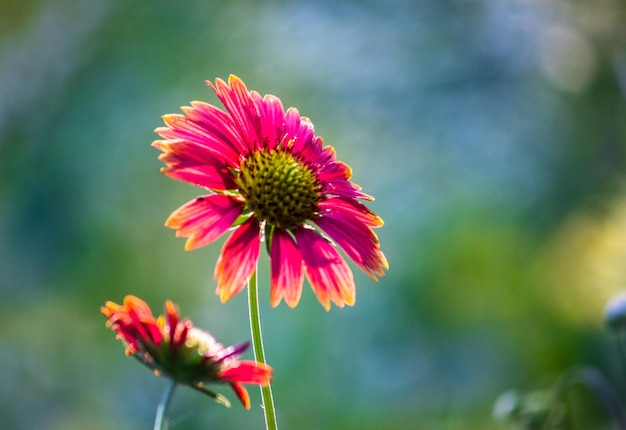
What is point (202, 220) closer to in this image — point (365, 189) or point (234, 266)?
point (234, 266)

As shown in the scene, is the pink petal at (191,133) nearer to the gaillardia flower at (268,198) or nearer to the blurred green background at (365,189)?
the gaillardia flower at (268,198)

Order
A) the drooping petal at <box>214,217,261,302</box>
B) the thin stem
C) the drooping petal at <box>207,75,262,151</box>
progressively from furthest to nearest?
1. the drooping petal at <box>207,75,262,151</box>
2. the drooping petal at <box>214,217,261,302</box>
3. the thin stem

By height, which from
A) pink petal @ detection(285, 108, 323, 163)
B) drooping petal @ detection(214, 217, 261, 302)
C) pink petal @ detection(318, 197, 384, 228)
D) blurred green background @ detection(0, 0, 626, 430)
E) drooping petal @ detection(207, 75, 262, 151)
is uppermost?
blurred green background @ detection(0, 0, 626, 430)

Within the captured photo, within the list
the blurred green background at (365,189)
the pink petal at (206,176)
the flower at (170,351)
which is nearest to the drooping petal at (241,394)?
the flower at (170,351)

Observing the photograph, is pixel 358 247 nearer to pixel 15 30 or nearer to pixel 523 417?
pixel 523 417

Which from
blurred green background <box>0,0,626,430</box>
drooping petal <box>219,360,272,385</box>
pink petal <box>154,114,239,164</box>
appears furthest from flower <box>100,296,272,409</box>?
blurred green background <box>0,0,626,430</box>

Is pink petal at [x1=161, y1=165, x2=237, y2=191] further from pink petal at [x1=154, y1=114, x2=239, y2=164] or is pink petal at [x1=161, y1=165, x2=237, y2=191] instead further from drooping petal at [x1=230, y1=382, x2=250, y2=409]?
drooping petal at [x1=230, y1=382, x2=250, y2=409]

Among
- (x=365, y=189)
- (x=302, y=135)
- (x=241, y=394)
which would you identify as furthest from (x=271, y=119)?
(x=365, y=189)
